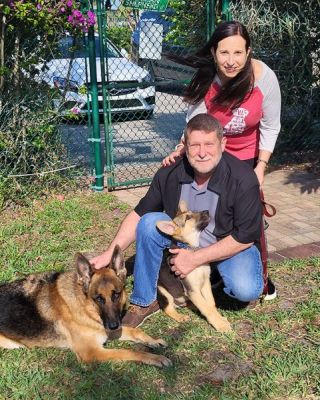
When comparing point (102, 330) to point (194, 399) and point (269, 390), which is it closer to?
point (194, 399)

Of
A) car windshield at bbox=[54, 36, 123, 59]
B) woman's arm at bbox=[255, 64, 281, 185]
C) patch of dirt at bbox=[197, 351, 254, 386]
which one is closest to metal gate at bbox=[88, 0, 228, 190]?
car windshield at bbox=[54, 36, 123, 59]

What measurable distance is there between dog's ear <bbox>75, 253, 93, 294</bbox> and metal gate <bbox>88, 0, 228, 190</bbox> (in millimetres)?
2438

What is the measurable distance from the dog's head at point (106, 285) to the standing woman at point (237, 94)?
83 cm

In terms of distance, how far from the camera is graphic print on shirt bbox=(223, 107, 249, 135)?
3.52m

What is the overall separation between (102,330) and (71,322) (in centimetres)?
20

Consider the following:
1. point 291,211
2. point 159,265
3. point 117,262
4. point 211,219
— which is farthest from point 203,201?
point 291,211

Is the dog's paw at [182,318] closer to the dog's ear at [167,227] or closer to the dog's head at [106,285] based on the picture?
the dog's head at [106,285]

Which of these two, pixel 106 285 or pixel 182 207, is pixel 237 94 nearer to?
pixel 182 207

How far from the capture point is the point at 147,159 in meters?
7.43

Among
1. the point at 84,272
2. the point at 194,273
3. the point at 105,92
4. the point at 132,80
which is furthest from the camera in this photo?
the point at 132,80

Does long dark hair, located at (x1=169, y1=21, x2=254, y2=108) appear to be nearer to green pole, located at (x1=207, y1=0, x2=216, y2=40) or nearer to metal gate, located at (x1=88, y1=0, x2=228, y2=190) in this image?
metal gate, located at (x1=88, y1=0, x2=228, y2=190)

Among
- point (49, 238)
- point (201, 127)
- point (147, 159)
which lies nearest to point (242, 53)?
point (201, 127)

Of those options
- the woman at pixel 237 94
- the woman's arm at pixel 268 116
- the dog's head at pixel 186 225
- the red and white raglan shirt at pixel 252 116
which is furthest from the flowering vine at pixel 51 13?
the dog's head at pixel 186 225

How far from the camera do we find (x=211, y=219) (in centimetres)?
328
